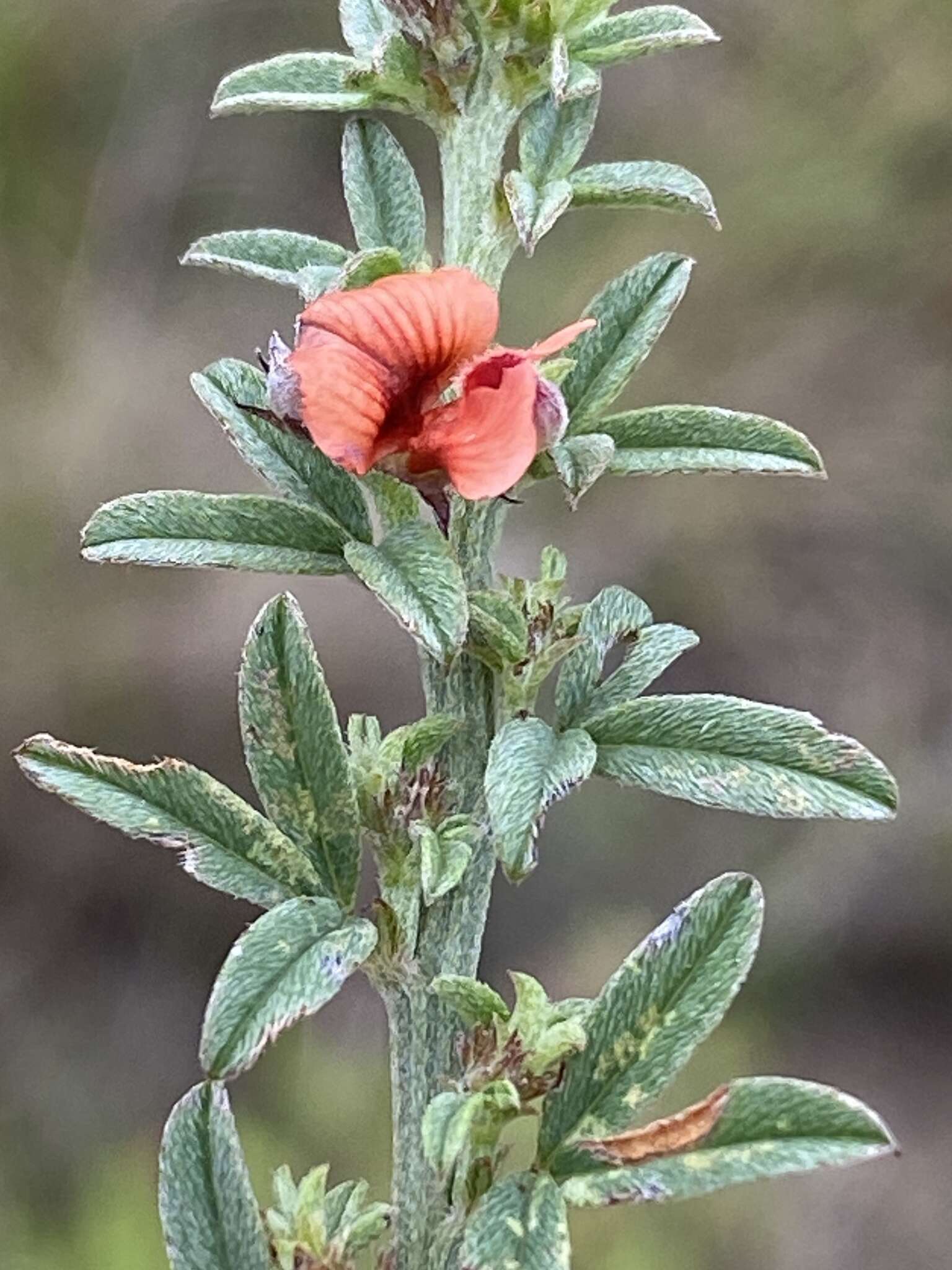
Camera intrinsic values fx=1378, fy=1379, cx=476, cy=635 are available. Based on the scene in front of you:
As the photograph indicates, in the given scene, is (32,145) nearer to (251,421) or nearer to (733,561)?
(733,561)

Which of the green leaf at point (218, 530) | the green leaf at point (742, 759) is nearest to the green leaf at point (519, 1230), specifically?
the green leaf at point (742, 759)

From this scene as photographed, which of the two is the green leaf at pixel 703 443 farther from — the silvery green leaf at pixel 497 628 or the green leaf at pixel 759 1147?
the green leaf at pixel 759 1147

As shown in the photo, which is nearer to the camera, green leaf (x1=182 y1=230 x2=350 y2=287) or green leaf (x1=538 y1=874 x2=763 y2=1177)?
green leaf (x1=538 y1=874 x2=763 y2=1177)

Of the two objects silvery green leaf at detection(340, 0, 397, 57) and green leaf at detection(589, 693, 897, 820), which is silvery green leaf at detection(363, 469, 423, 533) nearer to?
green leaf at detection(589, 693, 897, 820)

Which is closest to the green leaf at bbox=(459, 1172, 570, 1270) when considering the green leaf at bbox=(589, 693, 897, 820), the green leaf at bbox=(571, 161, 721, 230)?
the green leaf at bbox=(589, 693, 897, 820)

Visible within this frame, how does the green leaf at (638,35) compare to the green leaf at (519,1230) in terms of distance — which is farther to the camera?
the green leaf at (638,35)

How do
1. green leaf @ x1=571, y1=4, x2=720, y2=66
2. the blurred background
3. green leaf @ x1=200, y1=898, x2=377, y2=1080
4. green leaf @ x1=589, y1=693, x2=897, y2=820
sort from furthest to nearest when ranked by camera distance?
the blurred background, green leaf @ x1=571, y1=4, x2=720, y2=66, green leaf @ x1=589, y1=693, x2=897, y2=820, green leaf @ x1=200, y1=898, x2=377, y2=1080
